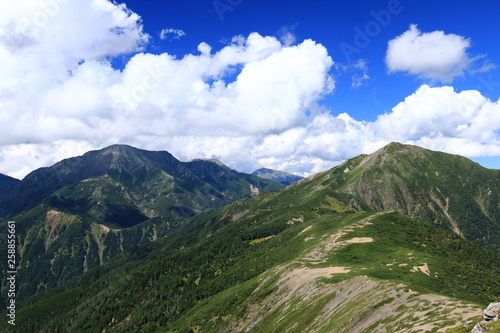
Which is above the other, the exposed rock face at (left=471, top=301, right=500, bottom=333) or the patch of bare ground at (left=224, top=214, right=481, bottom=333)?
the exposed rock face at (left=471, top=301, right=500, bottom=333)

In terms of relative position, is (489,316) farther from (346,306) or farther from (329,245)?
(329,245)

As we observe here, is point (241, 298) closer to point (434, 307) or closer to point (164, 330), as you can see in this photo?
point (164, 330)

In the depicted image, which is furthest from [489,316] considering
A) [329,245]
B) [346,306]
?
[329,245]

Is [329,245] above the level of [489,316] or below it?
below

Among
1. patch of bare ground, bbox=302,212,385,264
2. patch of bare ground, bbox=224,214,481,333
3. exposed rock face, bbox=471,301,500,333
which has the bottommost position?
patch of bare ground, bbox=224,214,481,333

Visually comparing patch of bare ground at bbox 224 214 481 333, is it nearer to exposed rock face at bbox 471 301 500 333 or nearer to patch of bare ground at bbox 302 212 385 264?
patch of bare ground at bbox 302 212 385 264

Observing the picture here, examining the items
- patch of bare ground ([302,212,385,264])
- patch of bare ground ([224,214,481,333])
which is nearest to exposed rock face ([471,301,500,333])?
patch of bare ground ([224,214,481,333])

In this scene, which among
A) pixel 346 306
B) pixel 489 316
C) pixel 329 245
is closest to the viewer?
pixel 489 316

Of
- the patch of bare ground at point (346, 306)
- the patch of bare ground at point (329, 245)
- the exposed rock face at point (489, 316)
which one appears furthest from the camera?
the patch of bare ground at point (329, 245)

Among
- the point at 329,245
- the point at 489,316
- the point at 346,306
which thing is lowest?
the point at 346,306

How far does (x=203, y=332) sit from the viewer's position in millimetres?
141500

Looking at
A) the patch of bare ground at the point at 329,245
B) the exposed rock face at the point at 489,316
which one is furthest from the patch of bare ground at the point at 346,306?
the exposed rock face at the point at 489,316

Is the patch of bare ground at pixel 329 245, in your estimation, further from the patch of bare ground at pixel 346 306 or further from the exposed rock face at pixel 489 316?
the exposed rock face at pixel 489 316

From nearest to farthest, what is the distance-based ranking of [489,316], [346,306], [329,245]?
[489,316], [346,306], [329,245]
